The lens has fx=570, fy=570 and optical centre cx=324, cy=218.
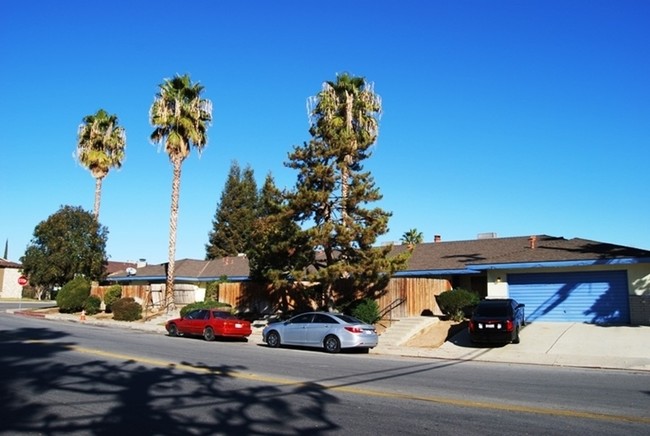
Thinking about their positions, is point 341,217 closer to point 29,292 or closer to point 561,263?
point 561,263

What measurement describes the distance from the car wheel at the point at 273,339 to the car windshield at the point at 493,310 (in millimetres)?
7416

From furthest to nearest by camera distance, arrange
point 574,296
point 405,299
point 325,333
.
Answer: point 405,299 → point 574,296 → point 325,333

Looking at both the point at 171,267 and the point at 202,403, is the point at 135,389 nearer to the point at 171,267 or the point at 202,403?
the point at 202,403

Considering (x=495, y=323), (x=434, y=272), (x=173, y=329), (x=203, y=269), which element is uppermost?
(x=203, y=269)

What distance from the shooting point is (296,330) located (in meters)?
20.9

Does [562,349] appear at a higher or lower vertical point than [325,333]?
lower

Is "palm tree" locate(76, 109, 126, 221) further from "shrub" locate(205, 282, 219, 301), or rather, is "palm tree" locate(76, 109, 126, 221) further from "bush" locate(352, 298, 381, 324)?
"bush" locate(352, 298, 381, 324)

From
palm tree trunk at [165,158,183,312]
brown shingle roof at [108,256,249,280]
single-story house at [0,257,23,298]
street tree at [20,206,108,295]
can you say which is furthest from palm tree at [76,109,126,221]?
single-story house at [0,257,23,298]

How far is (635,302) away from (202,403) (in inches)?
798

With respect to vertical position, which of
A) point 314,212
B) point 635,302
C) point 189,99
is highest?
point 189,99

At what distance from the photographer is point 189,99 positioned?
37094 millimetres

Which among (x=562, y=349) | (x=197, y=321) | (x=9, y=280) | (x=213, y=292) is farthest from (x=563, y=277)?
(x=9, y=280)

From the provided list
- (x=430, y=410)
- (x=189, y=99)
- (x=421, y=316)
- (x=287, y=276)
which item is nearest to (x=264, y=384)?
(x=430, y=410)

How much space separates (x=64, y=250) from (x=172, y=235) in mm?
10676
